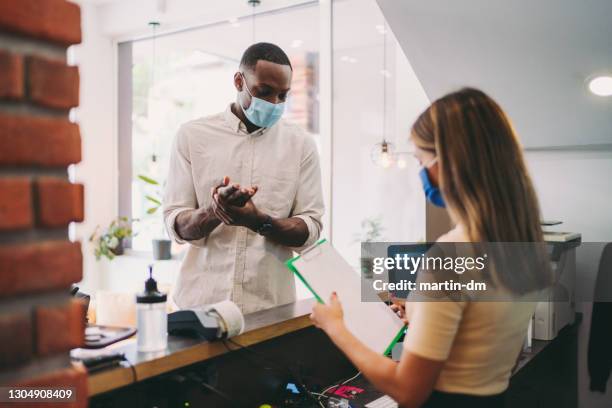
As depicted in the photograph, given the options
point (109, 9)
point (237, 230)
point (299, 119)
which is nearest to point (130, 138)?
point (109, 9)

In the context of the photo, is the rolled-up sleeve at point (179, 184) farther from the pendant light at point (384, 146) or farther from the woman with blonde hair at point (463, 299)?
the pendant light at point (384, 146)

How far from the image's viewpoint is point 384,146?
11.8 ft

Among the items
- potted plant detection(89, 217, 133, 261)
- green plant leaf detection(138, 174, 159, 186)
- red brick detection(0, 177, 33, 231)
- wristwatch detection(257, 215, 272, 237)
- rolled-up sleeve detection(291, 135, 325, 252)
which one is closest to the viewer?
red brick detection(0, 177, 33, 231)

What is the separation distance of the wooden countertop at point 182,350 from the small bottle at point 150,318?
1.0 inches

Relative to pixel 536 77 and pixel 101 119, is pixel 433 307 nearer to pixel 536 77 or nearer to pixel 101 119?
pixel 536 77

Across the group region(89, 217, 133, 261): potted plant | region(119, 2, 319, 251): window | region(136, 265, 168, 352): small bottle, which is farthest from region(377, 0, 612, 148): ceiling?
region(89, 217, 133, 261): potted plant

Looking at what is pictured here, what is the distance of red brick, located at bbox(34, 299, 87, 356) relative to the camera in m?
0.67

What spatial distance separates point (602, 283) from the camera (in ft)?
8.89

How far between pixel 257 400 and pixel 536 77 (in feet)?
6.01

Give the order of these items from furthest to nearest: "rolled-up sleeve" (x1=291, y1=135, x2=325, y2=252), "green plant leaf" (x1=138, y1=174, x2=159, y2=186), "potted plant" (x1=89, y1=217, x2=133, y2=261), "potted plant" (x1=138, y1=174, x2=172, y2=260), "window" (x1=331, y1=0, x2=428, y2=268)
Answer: "potted plant" (x1=89, y1=217, x2=133, y2=261)
"green plant leaf" (x1=138, y1=174, x2=159, y2=186)
"potted plant" (x1=138, y1=174, x2=172, y2=260)
"window" (x1=331, y1=0, x2=428, y2=268)
"rolled-up sleeve" (x1=291, y1=135, x2=325, y2=252)

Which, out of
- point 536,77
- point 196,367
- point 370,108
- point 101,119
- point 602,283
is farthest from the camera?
point 101,119

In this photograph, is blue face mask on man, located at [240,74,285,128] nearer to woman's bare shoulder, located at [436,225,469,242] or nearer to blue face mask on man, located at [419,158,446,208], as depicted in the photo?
blue face mask on man, located at [419,158,446,208]

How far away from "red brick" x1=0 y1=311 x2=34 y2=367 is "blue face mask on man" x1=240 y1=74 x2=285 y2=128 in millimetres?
1426

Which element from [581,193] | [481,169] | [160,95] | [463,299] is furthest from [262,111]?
[160,95]
